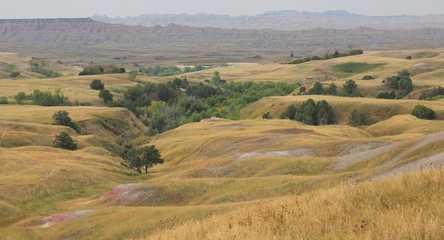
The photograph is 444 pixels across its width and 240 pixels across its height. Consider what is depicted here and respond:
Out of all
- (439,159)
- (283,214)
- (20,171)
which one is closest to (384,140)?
(439,159)

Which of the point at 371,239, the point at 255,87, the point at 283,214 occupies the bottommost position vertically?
the point at 255,87

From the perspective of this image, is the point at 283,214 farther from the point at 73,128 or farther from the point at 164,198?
the point at 73,128

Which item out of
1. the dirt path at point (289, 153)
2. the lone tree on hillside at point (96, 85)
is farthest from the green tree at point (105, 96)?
the dirt path at point (289, 153)

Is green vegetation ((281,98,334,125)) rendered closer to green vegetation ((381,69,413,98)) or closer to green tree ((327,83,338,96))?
green tree ((327,83,338,96))

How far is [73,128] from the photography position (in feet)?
269

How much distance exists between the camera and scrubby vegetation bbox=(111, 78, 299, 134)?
11338 centimetres

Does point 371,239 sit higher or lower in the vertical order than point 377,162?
higher

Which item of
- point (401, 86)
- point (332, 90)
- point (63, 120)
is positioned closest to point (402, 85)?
point (401, 86)

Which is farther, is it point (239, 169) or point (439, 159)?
point (239, 169)

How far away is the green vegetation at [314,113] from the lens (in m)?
91.8

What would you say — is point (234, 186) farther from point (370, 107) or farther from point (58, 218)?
point (370, 107)

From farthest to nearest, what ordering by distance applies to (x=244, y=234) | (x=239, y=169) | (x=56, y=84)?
1. (x=56, y=84)
2. (x=239, y=169)
3. (x=244, y=234)

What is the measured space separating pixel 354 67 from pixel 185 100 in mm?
103050

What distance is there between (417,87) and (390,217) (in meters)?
124
